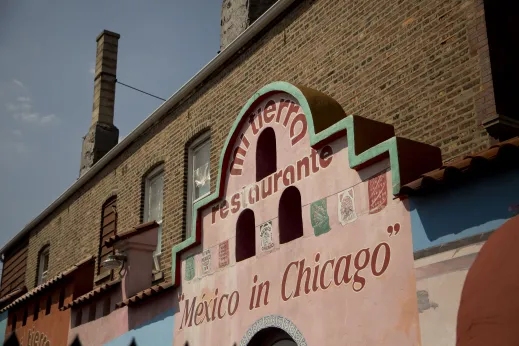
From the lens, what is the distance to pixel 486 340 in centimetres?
506

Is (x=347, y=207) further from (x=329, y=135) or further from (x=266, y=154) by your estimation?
(x=266, y=154)

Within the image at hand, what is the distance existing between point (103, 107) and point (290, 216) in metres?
12.7

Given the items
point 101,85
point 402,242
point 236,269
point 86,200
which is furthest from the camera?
point 101,85

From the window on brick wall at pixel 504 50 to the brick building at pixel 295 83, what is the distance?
0.02 meters

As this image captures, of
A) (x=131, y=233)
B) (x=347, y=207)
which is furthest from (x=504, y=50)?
(x=131, y=233)

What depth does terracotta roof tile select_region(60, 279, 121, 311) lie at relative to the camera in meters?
11.6

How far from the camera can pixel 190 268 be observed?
32.1ft

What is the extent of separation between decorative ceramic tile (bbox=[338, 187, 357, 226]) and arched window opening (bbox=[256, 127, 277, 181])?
162cm

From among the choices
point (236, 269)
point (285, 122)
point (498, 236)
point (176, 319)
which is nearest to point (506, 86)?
point (285, 122)

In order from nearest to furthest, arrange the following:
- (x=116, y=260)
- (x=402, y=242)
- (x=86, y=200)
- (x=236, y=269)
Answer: (x=402, y=242) → (x=236, y=269) → (x=116, y=260) → (x=86, y=200)

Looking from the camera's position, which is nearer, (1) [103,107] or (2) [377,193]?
(2) [377,193]

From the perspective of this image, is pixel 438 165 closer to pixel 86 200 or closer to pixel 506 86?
pixel 506 86

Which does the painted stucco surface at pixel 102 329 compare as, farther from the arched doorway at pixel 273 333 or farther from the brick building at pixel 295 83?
the arched doorway at pixel 273 333

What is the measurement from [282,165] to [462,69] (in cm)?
236
